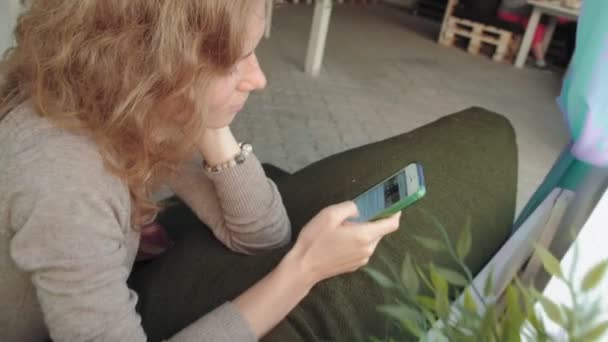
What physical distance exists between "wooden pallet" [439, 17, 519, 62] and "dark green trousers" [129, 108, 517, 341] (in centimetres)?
335

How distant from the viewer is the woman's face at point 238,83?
62cm

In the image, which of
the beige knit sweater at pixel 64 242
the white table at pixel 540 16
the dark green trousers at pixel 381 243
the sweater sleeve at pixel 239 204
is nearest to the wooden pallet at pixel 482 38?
the white table at pixel 540 16

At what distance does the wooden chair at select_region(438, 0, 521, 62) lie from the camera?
416 centimetres

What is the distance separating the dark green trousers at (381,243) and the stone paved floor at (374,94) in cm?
107

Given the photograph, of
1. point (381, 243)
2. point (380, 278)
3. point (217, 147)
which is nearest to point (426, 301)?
point (380, 278)

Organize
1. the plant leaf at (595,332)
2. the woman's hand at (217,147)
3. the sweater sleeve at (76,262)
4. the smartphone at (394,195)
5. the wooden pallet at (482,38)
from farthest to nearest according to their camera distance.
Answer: the wooden pallet at (482,38), the woman's hand at (217,147), the smartphone at (394,195), the sweater sleeve at (76,262), the plant leaf at (595,332)

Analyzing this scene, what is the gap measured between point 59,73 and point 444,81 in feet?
10.3

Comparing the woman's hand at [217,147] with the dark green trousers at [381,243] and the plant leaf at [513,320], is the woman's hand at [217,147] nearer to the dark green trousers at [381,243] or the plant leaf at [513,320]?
the dark green trousers at [381,243]

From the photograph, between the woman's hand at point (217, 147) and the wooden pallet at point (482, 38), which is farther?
the wooden pallet at point (482, 38)

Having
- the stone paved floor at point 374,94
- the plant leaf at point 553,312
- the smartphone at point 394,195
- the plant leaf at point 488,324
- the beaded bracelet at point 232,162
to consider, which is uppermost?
the plant leaf at point 553,312

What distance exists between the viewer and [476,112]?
1.15 meters

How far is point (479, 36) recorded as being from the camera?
421cm

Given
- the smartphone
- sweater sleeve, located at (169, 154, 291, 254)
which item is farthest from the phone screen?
sweater sleeve, located at (169, 154, 291, 254)

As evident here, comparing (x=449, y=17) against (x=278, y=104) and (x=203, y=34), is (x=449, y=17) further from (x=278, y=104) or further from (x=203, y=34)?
(x=203, y=34)
